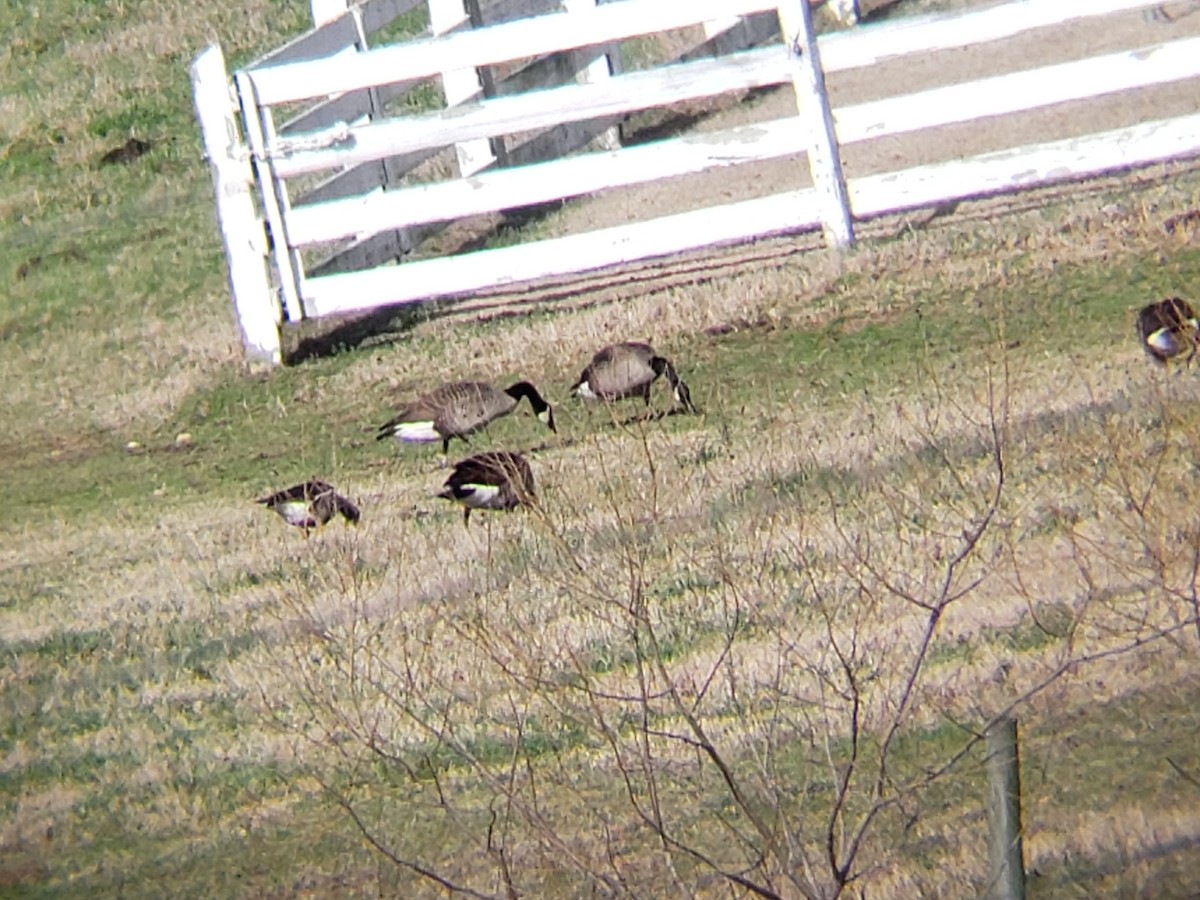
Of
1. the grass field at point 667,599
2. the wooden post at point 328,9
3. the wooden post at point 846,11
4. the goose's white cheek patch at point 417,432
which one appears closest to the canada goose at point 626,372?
the grass field at point 667,599

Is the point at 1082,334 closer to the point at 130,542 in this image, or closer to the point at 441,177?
the point at 130,542

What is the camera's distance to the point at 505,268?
33.9 feet

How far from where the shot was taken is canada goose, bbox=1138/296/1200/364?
26.2 feet

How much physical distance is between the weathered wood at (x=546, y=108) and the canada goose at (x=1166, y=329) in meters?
2.74

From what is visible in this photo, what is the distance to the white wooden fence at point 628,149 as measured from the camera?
10055 mm

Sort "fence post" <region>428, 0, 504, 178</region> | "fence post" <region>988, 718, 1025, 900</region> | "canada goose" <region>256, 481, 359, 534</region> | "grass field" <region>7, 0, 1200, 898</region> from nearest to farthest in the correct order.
A: "fence post" <region>988, 718, 1025, 900</region>, "grass field" <region>7, 0, 1200, 898</region>, "canada goose" <region>256, 481, 359, 534</region>, "fence post" <region>428, 0, 504, 178</region>

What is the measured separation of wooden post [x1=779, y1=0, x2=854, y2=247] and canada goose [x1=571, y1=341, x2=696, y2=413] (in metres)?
1.83

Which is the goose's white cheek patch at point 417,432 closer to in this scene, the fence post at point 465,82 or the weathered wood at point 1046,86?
the weathered wood at point 1046,86

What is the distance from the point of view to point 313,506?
839 centimetres

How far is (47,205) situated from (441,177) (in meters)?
3.16

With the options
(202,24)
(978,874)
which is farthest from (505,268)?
(202,24)

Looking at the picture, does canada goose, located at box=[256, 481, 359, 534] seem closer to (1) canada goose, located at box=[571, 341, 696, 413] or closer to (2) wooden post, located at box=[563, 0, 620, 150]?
(1) canada goose, located at box=[571, 341, 696, 413]

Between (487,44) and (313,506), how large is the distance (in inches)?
120

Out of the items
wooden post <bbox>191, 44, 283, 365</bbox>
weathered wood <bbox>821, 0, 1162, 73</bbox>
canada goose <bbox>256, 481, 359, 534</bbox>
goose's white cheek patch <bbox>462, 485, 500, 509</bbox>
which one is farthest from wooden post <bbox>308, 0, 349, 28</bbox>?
goose's white cheek patch <bbox>462, 485, 500, 509</bbox>
